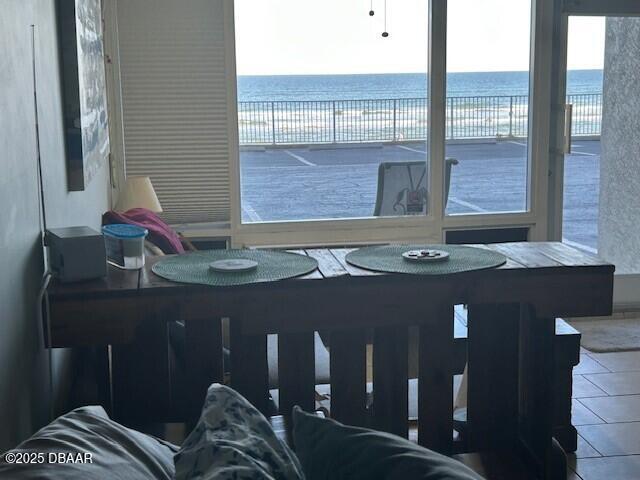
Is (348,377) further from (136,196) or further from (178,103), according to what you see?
(178,103)

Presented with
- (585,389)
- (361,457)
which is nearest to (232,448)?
(361,457)

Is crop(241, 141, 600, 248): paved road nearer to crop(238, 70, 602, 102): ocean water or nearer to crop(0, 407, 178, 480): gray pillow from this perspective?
crop(238, 70, 602, 102): ocean water

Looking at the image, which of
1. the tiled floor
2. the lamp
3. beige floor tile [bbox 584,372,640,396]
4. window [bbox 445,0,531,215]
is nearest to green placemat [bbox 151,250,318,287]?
the tiled floor

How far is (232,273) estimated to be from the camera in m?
2.24

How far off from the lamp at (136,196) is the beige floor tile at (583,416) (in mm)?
2201

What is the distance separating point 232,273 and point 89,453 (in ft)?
3.88

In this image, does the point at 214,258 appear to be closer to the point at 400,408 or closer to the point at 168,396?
the point at 168,396

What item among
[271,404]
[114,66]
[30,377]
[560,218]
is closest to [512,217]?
[560,218]

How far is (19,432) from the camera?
1.67 metres

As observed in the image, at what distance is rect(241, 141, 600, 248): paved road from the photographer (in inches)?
191

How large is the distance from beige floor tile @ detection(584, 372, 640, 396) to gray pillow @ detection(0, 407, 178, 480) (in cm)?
297

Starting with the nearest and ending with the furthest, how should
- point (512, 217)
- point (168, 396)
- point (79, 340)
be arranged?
point (79, 340), point (168, 396), point (512, 217)

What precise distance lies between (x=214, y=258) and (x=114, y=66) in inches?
91.5

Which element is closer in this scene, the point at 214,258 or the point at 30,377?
the point at 30,377
